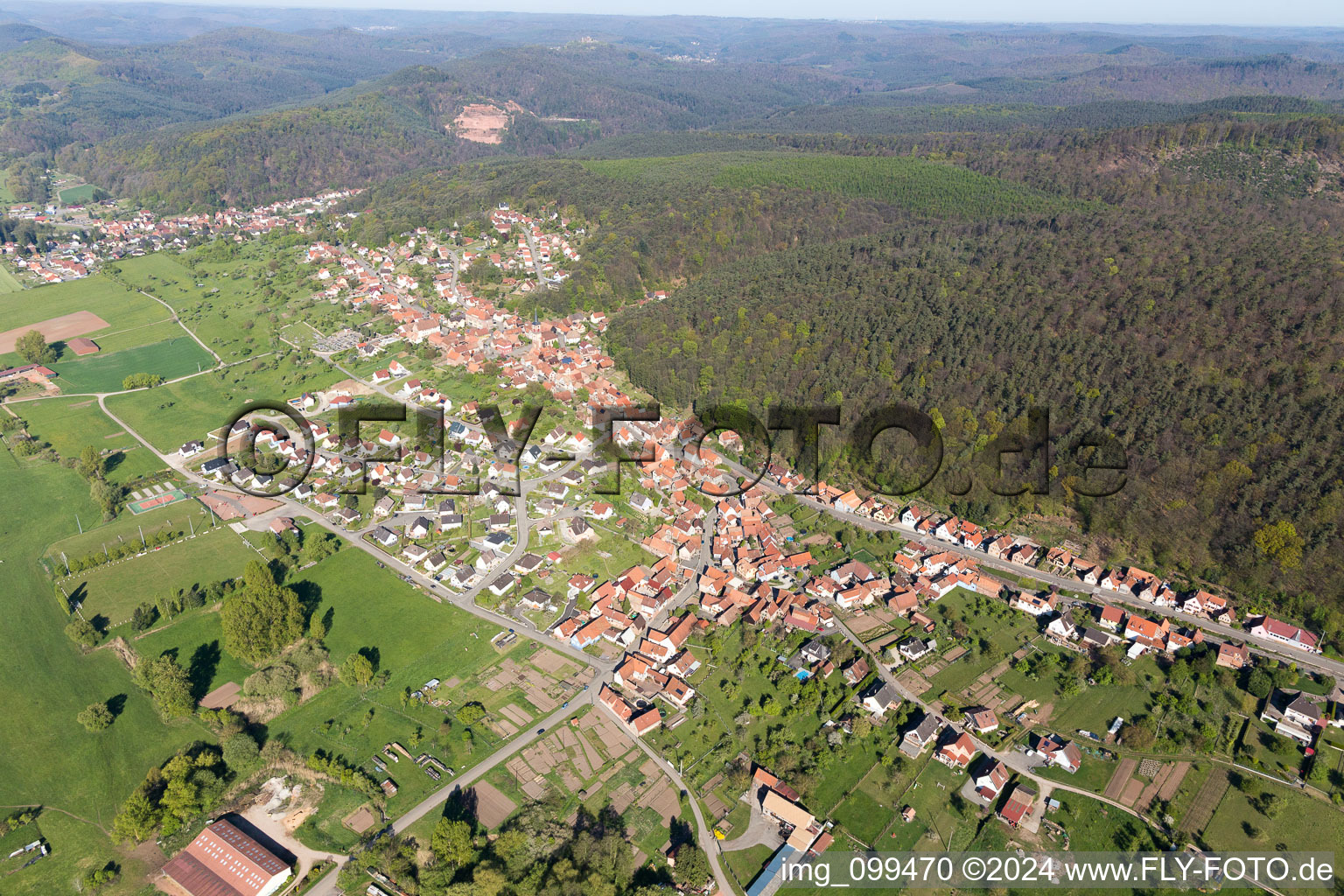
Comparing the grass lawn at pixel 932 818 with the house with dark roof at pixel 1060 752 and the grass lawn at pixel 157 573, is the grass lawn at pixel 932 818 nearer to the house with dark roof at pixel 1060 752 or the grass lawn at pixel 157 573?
the house with dark roof at pixel 1060 752

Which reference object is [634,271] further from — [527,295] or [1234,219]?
[1234,219]

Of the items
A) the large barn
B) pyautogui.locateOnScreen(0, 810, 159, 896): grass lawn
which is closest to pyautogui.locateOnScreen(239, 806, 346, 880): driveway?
the large barn

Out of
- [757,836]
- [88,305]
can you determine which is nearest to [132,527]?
[757,836]

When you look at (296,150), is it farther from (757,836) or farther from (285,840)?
(757,836)

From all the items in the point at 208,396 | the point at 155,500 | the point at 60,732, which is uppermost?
the point at 208,396

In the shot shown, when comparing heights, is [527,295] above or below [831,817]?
above

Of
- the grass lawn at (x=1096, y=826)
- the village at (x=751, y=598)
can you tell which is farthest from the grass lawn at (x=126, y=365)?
the grass lawn at (x=1096, y=826)

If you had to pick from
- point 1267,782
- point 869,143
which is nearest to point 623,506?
point 1267,782
